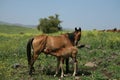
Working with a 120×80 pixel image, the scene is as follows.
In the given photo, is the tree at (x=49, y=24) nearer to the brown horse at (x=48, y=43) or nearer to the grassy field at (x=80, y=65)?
the grassy field at (x=80, y=65)

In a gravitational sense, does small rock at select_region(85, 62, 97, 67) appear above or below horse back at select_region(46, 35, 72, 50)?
below

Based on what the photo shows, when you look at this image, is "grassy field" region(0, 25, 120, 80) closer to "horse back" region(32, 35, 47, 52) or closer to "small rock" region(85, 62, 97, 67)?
"small rock" region(85, 62, 97, 67)

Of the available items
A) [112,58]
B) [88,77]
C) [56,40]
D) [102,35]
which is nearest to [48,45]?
[56,40]

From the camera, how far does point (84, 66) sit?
17.2 metres

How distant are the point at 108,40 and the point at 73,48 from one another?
10.8 metres

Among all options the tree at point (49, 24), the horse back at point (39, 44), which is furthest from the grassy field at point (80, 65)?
the tree at point (49, 24)

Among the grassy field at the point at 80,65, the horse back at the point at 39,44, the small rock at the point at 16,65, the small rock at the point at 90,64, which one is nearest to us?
the grassy field at the point at 80,65

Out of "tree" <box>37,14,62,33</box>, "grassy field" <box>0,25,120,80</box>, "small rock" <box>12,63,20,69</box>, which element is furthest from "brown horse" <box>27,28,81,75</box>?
"tree" <box>37,14,62,33</box>

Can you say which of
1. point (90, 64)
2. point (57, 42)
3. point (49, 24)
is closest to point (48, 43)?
point (57, 42)

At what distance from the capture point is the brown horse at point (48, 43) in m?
15.1

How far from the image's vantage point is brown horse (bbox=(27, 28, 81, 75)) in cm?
1506

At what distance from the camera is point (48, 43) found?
15.2m

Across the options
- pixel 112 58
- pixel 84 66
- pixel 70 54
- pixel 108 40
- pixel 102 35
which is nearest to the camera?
pixel 70 54

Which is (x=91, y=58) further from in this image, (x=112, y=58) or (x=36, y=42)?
(x=36, y=42)
